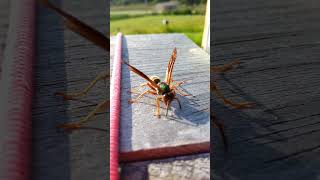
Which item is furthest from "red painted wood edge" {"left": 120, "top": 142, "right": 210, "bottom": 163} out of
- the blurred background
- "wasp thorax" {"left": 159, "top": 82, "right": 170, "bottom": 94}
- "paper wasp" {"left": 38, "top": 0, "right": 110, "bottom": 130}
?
the blurred background

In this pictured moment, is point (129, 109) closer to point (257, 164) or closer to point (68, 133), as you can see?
point (68, 133)

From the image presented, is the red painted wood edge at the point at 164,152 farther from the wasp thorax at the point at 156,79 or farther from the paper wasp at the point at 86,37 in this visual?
the wasp thorax at the point at 156,79

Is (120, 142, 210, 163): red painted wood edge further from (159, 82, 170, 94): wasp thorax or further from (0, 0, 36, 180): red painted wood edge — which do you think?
(159, 82, 170, 94): wasp thorax

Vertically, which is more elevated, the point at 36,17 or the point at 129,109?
the point at 36,17

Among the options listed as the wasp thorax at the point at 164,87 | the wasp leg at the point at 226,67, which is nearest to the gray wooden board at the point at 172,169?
the wasp thorax at the point at 164,87

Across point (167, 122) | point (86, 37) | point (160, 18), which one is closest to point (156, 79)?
point (167, 122)

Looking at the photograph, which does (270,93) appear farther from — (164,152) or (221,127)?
(164,152)

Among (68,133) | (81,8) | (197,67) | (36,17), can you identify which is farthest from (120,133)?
(36,17)
